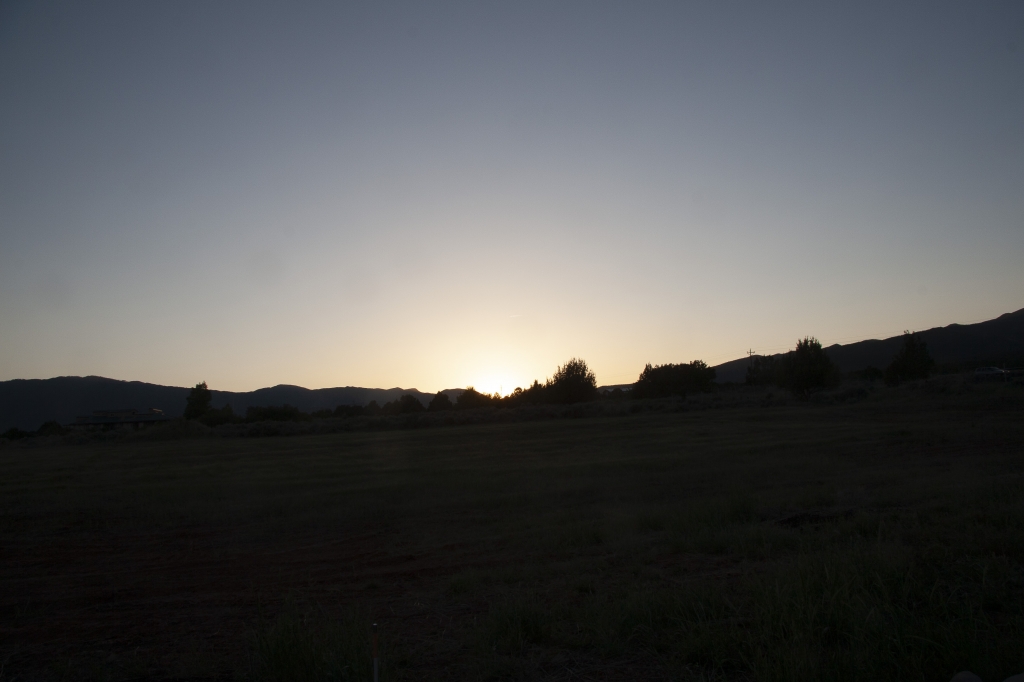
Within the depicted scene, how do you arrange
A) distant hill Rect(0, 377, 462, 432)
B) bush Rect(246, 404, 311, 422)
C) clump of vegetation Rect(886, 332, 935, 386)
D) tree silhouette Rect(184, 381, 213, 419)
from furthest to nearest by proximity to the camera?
distant hill Rect(0, 377, 462, 432) → tree silhouette Rect(184, 381, 213, 419) → bush Rect(246, 404, 311, 422) → clump of vegetation Rect(886, 332, 935, 386)

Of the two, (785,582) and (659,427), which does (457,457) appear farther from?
(785,582)

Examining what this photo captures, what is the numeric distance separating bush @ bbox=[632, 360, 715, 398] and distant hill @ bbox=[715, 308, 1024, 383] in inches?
1111

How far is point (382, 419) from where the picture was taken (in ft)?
190

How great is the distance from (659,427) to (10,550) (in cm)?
3069

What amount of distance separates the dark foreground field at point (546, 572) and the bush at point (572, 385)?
60755 mm

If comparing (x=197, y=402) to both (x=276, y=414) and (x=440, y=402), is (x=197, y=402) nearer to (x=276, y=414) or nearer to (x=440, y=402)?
(x=276, y=414)

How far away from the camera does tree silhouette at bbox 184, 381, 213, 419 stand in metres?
80.6

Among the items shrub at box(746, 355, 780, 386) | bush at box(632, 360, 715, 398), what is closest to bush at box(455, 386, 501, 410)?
bush at box(632, 360, 715, 398)

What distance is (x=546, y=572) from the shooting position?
8242mm

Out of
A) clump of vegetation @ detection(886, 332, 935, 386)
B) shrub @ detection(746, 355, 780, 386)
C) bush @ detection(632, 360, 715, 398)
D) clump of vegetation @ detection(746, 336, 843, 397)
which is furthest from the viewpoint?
shrub @ detection(746, 355, 780, 386)

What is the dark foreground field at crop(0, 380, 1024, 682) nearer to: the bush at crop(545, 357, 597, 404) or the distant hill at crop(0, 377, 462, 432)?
the bush at crop(545, 357, 597, 404)

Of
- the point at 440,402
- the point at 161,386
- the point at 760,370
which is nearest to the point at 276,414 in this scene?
the point at 440,402

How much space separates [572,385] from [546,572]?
240ft

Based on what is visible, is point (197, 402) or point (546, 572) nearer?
point (546, 572)
